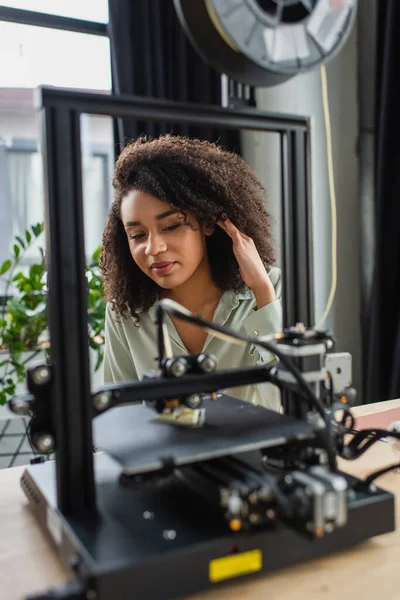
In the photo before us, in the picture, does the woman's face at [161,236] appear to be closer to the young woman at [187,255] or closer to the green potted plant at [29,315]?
the young woman at [187,255]

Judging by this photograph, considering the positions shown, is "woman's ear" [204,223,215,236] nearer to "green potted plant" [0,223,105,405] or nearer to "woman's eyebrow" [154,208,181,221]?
"woman's eyebrow" [154,208,181,221]

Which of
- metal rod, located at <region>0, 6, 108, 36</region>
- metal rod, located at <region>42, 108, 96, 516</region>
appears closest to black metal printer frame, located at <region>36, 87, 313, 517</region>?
metal rod, located at <region>42, 108, 96, 516</region>

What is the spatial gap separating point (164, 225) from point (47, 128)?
61cm

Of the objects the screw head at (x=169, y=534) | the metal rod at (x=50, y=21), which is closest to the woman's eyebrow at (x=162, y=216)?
the screw head at (x=169, y=534)

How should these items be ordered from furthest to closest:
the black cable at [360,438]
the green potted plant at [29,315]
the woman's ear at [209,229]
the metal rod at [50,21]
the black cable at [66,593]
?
the metal rod at [50,21], the green potted plant at [29,315], the woman's ear at [209,229], the black cable at [360,438], the black cable at [66,593]

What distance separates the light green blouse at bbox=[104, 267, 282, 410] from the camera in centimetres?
144

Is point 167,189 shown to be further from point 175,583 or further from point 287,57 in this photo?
Result: point 175,583

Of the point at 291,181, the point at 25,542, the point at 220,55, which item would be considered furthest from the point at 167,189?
the point at 25,542

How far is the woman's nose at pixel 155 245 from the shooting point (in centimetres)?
125

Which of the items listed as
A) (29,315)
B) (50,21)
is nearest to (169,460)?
(29,315)

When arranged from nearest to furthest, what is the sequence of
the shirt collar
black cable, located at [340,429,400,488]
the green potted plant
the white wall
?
black cable, located at [340,429,400,488] < the shirt collar < the green potted plant < the white wall

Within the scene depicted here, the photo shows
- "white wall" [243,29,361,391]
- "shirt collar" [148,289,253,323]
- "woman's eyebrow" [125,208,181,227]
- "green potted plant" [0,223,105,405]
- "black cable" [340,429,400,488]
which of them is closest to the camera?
"black cable" [340,429,400,488]

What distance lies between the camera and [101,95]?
2.27ft

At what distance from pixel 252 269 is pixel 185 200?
0.72 ft
